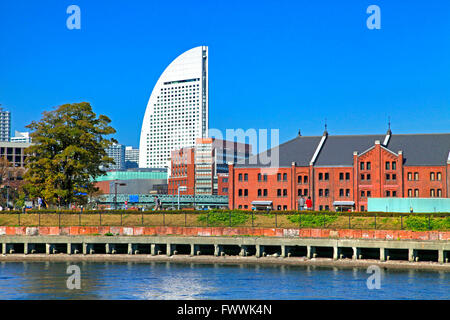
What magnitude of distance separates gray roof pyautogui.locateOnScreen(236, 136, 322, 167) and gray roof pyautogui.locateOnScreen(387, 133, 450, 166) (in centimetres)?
1357

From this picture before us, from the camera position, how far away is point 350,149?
323 ft

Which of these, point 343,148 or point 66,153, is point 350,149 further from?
point 66,153

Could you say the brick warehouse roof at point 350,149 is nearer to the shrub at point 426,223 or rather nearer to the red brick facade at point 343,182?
the red brick facade at point 343,182

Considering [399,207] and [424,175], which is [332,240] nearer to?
[399,207]

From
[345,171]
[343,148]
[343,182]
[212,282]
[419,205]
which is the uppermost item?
[343,148]

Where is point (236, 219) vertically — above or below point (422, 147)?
below

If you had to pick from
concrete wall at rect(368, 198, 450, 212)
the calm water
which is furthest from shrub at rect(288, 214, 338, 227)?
concrete wall at rect(368, 198, 450, 212)

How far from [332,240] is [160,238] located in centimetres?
1803

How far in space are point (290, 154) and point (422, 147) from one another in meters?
22.1

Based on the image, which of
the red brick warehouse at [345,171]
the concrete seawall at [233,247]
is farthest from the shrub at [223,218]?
the red brick warehouse at [345,171]

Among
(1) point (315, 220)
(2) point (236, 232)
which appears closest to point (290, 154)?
(1) point (315, 220)

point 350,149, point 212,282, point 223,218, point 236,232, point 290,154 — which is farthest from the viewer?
point 290,154

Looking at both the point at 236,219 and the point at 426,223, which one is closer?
the point at 426,223

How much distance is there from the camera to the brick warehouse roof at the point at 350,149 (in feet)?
304
